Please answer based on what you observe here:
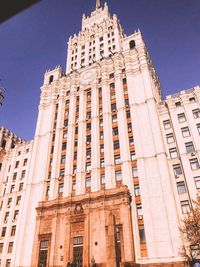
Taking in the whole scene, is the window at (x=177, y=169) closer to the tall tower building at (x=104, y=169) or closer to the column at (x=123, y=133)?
the tall tower building at (x=104, y=169)

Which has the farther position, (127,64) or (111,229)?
(127,64)

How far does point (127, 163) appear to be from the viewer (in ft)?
127

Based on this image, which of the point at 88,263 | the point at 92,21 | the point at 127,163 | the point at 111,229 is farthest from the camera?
the point at 92,21

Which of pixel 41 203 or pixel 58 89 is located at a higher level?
pixel 58 89

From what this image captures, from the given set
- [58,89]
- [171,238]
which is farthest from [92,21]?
[171,238]

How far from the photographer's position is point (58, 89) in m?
57.7

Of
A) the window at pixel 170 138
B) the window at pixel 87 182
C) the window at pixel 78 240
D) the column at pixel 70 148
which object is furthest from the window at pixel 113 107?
the window at pixel 78 240

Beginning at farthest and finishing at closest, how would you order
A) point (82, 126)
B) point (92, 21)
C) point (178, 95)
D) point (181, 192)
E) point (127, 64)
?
1. point (92, 21)
2. point (127, 64)
3. point (82, 126)
4. point (178, 95)
5. point (181, 192)

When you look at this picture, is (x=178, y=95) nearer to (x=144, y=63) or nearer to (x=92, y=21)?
(x=144, y=63)

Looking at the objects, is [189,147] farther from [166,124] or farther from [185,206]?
[185,206]

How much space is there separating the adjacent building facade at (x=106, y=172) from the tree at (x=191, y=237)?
93cm

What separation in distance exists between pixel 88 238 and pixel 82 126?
21538mm

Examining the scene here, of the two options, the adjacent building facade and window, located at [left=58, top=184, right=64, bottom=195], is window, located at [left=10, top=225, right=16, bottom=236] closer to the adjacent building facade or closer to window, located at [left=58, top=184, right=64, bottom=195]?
the adjacent building facade

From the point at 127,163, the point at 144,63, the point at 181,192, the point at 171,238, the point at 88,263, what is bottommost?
the point at 88,263
